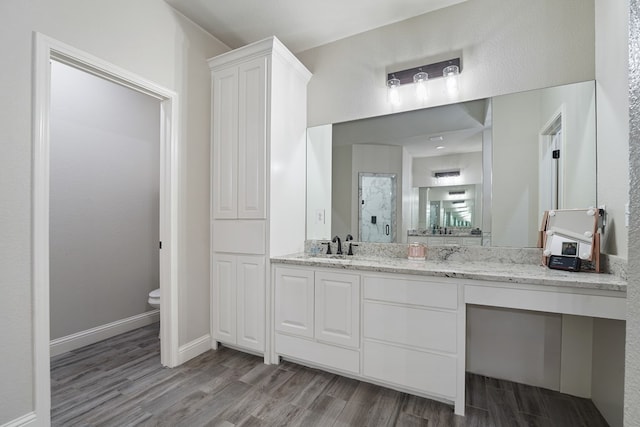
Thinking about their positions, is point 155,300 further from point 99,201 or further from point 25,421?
point 25,421

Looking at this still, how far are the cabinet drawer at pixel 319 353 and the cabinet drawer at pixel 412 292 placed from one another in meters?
0.45

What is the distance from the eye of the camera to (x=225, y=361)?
91.7 inches

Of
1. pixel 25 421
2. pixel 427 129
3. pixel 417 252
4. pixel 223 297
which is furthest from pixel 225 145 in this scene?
pixel 25 421

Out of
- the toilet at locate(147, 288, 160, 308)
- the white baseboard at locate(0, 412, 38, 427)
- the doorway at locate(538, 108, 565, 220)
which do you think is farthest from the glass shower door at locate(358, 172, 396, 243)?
the white baseboard at locate(0, 412, 38, 427)

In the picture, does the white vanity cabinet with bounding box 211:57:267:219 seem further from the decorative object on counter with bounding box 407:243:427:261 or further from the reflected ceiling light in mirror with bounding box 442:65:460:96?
the reflected ceiling light in mirror with bounding box 442:65:460:96

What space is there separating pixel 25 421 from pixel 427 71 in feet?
11.0

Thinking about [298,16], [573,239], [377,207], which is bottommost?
[573,239]

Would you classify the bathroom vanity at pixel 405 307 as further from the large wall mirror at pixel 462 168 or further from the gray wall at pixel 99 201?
the gray wall at pixel 99 201

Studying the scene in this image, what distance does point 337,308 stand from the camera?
79.8 inches

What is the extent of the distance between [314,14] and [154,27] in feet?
4.05

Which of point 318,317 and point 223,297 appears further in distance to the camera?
point 223,297

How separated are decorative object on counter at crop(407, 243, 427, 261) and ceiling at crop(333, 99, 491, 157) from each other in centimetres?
75

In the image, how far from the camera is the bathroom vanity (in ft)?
4.94

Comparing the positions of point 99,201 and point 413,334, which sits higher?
point 99,201
